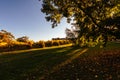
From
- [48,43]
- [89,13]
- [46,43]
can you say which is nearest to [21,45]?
[46,43]

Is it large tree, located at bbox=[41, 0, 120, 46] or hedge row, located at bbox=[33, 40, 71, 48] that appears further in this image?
hedge row, located at bbox=[33, 40, 71, 48]

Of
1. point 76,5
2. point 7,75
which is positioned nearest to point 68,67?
point 7,75

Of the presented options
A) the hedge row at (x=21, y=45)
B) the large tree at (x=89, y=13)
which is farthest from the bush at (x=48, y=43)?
the large tree at (x=89, y=13)

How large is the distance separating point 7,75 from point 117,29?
41.6 feet

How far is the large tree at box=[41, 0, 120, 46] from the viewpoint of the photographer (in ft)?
84.8

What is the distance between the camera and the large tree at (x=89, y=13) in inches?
1018

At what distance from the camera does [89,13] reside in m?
26.2

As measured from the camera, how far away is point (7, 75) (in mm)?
18484

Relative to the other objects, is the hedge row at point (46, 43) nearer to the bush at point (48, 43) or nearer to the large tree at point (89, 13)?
the bush at point (48, 43)

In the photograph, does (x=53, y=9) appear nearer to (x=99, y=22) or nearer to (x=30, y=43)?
(x=99, y=22)

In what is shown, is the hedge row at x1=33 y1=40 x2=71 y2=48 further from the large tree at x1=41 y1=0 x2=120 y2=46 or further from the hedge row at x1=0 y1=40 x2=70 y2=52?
the large tree at x1=41 y1=0 x2=120 y2=46

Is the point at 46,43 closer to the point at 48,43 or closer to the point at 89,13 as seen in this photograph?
the point at 48,43

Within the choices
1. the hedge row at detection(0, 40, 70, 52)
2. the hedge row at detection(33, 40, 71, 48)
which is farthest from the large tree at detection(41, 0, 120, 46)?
the hedge row at detection(33, 40, 71, 48)

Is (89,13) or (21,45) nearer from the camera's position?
(89,13)
